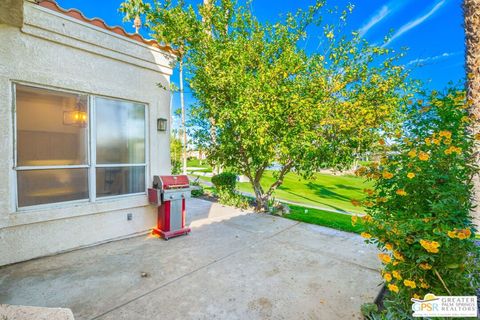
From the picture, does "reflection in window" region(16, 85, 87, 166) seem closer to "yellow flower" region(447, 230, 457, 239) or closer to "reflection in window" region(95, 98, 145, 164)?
"reflection in window" region(95, 98, 145, 164)

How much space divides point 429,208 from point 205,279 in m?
2.97

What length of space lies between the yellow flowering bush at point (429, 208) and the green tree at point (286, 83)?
11.5 feet

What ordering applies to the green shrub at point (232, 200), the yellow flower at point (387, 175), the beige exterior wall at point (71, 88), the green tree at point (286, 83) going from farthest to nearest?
the green shrub at point (232, 200) < the green tree at point (286, 83) < the beige exterior wall at point (71, 88) < the yellow flower at point (387, 175)

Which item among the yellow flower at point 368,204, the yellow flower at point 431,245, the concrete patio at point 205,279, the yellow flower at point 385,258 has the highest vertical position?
the yellow flower at point 368,204

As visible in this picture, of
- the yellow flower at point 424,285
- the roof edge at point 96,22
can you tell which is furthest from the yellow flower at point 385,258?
the roof edge at point 96,22

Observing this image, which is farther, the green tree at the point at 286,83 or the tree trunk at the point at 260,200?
the tree trunk at the point at 260,200

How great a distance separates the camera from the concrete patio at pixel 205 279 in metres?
2.94

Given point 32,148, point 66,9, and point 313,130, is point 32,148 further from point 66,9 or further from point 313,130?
point 313,130

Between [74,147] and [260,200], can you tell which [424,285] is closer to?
[74,147]

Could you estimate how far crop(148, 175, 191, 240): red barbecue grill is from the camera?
518cm

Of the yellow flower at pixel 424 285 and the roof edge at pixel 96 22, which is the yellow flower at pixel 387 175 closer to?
the yellow flower at pixel 424 285

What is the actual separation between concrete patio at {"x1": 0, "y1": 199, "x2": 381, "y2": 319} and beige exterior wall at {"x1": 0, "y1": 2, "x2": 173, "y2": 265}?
0.35 meters

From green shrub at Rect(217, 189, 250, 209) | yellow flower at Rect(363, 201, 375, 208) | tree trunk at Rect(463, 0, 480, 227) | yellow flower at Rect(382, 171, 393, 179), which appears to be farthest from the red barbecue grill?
tree trunk at Rect(463, 0, 480, 227)

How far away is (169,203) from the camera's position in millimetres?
5168
